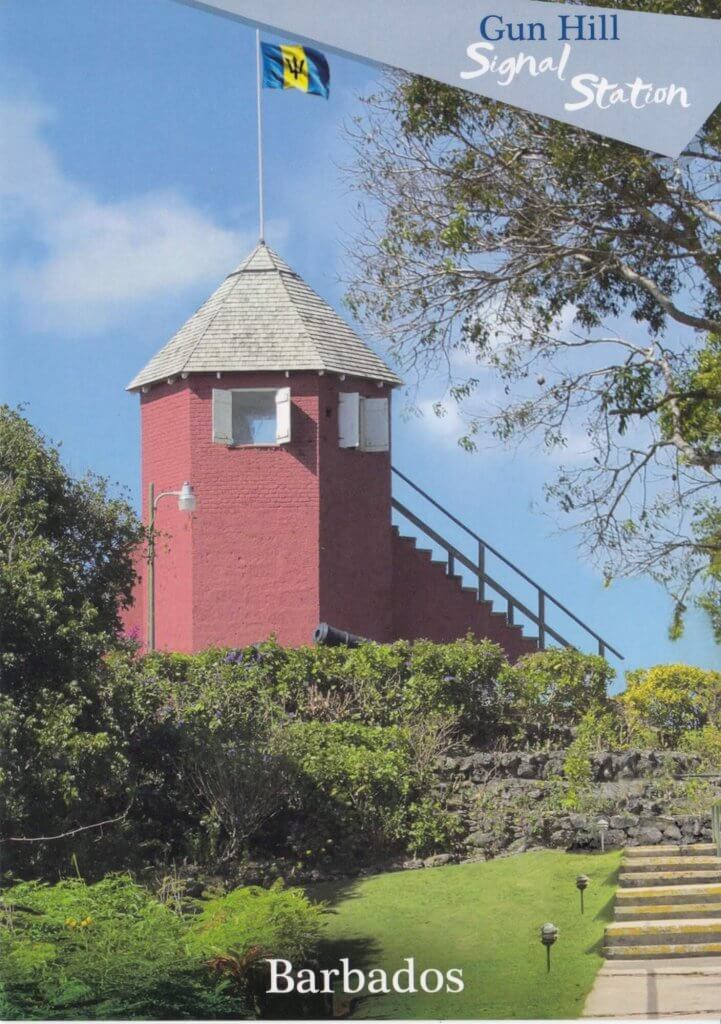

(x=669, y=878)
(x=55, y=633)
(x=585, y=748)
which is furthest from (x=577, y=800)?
(x=55, y=633)

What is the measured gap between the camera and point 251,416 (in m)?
9.83

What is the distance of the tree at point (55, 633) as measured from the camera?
840cm

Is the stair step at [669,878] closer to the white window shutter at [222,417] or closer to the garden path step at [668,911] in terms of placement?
the garden path step at [668,911]

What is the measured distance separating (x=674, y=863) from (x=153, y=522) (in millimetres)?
4130

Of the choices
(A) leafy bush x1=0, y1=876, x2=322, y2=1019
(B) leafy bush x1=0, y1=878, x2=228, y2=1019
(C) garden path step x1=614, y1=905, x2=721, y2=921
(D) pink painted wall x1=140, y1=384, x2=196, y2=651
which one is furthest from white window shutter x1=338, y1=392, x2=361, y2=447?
(C) garden path step x1=614, y1=905, x2=721, y2=921

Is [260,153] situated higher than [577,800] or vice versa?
[260,153]

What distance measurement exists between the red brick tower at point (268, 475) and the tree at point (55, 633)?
50cm

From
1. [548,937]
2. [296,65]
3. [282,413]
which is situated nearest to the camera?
[548,937]

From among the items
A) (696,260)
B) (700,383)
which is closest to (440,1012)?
(700,383)

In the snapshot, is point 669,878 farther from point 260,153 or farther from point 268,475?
point 260,153

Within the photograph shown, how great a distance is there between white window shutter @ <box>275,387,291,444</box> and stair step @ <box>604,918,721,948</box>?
13.9 feet

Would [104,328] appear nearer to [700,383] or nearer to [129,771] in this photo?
[129,771]

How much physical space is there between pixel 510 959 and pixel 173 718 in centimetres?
346

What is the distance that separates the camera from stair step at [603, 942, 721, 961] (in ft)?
24.2
